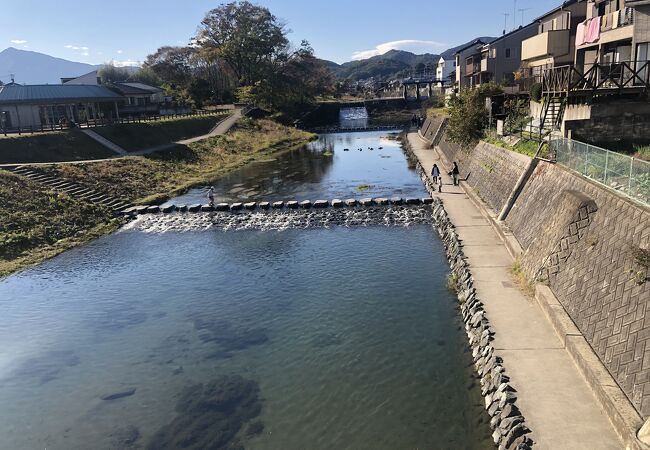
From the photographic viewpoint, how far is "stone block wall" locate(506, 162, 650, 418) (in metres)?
9.45

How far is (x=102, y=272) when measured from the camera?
2234 cm

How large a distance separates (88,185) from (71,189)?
175cm

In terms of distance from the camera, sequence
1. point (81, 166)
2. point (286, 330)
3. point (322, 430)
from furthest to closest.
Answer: point (81, 166) < point (286, 330) < point (322, 430)

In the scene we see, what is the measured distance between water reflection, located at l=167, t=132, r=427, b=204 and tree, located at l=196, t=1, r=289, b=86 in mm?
39713

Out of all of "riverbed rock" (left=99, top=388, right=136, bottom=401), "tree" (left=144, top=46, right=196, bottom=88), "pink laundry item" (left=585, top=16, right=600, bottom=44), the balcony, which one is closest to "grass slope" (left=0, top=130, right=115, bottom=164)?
"riverbed rock" (left=99, top=388, right=136, bottom=401)

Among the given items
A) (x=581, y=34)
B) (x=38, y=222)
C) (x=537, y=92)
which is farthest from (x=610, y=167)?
(x=38, y=222)

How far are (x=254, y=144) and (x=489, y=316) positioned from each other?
56509 millimetres

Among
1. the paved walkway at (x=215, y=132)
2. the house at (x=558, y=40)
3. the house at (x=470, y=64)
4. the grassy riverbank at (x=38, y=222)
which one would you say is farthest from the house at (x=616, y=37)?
the paved walkway at (x=215, y=132)

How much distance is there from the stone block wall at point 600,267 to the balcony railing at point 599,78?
6.08 meters

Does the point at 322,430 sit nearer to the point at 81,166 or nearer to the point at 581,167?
the point at 581,167

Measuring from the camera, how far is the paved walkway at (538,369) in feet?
29.3

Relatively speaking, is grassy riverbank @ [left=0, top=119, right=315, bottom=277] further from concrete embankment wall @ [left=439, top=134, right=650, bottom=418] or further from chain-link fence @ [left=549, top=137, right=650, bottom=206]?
chain-link fence @ [left=549, top=137, right=650, bottom=206]

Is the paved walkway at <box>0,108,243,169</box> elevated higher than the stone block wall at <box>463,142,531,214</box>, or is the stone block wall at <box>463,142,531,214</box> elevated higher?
the paved walkway at <box>0,108,243,169</box>

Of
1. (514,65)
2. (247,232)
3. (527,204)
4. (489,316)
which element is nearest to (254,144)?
(514,65)
